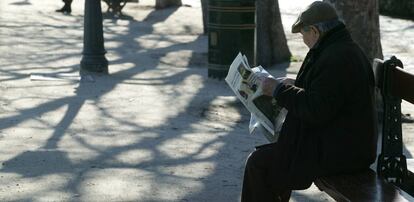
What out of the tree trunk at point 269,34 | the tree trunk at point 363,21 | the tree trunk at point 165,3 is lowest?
the tree trunk at point 165,3

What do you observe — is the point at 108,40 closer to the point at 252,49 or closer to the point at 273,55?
the point at 273,55

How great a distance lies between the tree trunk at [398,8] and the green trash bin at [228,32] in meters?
10.2

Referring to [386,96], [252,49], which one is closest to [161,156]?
[386,96]

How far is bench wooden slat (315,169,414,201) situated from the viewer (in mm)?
3990

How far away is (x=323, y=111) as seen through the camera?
4.02 metres

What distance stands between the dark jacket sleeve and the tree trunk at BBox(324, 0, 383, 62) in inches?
203

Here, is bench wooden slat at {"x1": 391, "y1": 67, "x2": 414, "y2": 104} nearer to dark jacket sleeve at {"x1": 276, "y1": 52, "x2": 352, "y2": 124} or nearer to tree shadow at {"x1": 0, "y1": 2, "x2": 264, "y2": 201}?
dark jacket sleeve at {"x1": 276, "y1": 52, "x2": 352, "y2": 124}

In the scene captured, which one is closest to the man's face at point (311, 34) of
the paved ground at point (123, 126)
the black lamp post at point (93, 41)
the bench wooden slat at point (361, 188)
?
the bench wooden slat at point (361, 188)

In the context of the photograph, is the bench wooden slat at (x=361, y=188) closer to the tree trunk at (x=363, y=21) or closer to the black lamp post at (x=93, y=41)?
the tree trunk at (x=363, y=21)

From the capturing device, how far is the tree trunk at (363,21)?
9.09m

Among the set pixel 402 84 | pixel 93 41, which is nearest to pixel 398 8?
pixel 93 41

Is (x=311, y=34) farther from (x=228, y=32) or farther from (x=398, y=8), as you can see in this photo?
(x=398, y=8)

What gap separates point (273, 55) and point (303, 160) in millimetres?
9161

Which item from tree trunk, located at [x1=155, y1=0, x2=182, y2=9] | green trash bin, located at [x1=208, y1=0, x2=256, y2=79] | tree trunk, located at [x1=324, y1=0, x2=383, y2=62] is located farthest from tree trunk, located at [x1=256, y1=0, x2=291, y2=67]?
tree trunk, located at [x1=155, y1=0, x2=182, y2=9]
